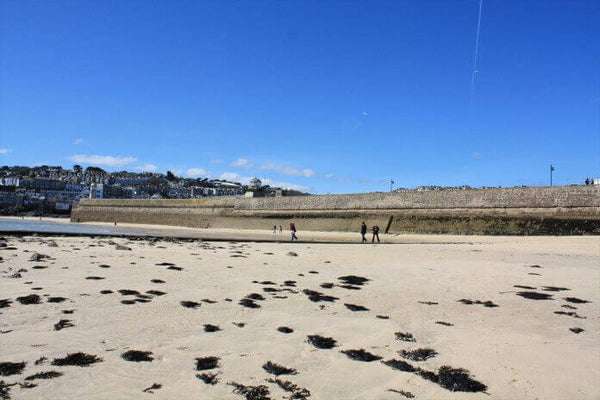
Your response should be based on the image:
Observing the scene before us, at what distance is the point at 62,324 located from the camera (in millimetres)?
4426

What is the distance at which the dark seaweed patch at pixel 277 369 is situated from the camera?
3.51m

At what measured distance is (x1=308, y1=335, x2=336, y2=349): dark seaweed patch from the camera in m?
4.19

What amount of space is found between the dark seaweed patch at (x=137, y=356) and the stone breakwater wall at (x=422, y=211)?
20612 mm

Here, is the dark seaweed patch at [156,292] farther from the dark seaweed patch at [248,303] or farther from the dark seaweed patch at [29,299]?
the dark seaweed patch at [29,299]

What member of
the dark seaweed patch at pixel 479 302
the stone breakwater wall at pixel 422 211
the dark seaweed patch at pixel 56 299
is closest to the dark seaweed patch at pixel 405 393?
the dark seaweed patch at pixel 479 302

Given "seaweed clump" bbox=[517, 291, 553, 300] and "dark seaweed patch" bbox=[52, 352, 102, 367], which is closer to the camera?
"dark seaweed patch" bbox=[52, 352, 102, 367]

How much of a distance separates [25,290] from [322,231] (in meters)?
25.7

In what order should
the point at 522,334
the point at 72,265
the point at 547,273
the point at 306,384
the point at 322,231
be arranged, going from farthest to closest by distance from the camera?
the point at 322,231
the point at 547,273
the point at 72,265
the point at 522,334
the point at 306,384

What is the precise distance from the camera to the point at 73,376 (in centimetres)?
323

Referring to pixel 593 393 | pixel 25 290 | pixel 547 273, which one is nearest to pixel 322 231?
pixel 547 273

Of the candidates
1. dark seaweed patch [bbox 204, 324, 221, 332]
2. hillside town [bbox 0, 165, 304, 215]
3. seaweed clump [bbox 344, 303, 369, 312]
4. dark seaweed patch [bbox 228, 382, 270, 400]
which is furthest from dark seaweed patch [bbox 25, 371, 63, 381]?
hillside town [bbox 0, 165, 304, 215]

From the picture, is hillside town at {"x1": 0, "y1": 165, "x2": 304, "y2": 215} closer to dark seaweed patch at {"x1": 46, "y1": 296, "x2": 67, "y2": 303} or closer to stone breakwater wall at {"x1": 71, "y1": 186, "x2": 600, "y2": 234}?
stone breakwater wall at {"x1": 71, "y1": 186, "x2": 600, "y2": 234}

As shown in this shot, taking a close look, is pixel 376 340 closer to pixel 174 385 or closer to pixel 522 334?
pixel 522 334

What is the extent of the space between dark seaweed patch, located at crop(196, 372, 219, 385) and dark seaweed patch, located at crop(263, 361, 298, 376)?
0.44 m
